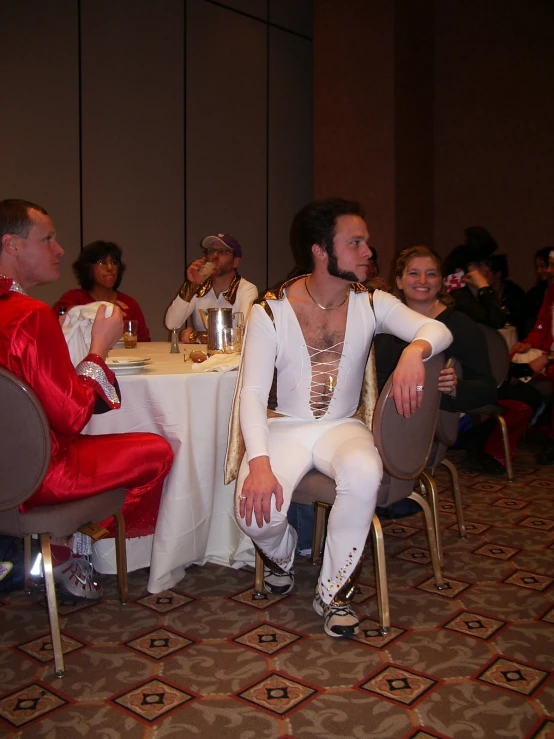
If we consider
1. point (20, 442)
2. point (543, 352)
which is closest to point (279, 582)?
point (20, 442)

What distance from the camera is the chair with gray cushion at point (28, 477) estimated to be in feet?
5.67

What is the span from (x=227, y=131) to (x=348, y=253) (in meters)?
4.78

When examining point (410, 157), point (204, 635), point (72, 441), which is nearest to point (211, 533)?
point (204, 635)

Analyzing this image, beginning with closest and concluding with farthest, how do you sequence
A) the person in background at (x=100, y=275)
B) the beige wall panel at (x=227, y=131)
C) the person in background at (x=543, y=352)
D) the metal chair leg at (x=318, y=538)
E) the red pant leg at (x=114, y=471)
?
the red pant leg at (x=114, y=471), the metal chair leg at (x=318, y=538), the person in background at (x=100, y=275), the person in background at (x=543, y=352), the beige wall panel at (x=227, y=131)

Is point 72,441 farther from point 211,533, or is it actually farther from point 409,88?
point 409,88

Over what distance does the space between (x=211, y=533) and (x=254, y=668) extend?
0.80 meters

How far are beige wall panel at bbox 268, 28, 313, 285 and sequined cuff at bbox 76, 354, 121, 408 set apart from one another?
5.19 meters

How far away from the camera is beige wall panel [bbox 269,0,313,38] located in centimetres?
694

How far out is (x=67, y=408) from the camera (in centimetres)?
189

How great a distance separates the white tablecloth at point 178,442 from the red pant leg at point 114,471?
0.31 ft

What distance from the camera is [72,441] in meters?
2.10

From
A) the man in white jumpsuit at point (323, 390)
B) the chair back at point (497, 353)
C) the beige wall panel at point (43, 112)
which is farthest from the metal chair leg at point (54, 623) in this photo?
the beige wall panel at point (43, 112)

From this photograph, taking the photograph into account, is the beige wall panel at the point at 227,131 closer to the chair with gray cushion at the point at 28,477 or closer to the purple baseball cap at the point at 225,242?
the purple baseball cap at the point at 225,242

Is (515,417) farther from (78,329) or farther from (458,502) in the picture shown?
(78,329)
